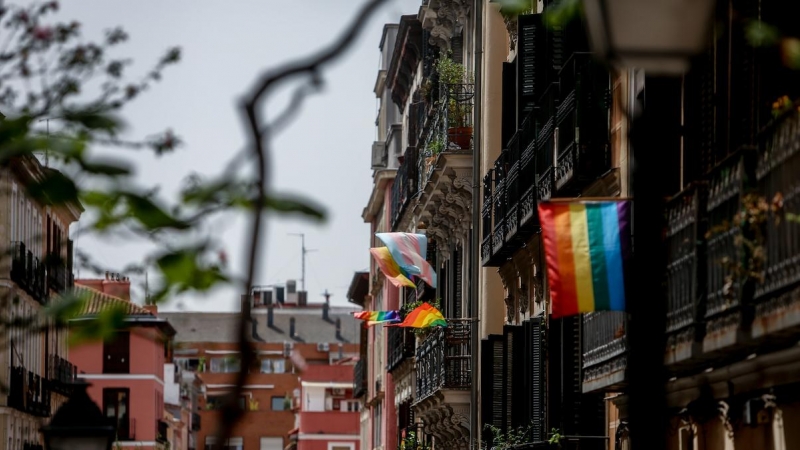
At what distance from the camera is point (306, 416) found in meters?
92.6

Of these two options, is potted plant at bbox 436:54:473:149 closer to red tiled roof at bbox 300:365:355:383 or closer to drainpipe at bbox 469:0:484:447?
drainpipe at bbox 469:0:484:447

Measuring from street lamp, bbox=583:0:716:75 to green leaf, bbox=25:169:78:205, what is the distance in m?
1.92

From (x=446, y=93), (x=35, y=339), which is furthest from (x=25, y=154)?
(x=35, y=339)

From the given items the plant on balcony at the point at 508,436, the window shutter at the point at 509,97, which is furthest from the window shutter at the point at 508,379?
the window shutter at the point at 509,97

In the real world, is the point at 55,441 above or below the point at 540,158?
below

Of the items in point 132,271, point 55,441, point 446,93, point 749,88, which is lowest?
point 55,441

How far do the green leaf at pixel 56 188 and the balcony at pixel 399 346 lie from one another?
3280cm

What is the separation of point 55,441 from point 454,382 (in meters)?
20.0

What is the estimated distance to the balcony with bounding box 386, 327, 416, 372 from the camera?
41.9 metres

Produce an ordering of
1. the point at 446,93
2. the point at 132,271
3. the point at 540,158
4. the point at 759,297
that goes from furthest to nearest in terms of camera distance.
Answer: the point at 446,93, the point at 540,158, the point at 759,297, the point at 132,271

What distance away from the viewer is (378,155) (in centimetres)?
5675

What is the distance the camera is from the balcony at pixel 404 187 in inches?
1596

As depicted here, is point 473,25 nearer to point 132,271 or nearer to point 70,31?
point 70,31

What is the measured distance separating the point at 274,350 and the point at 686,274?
121 metres
